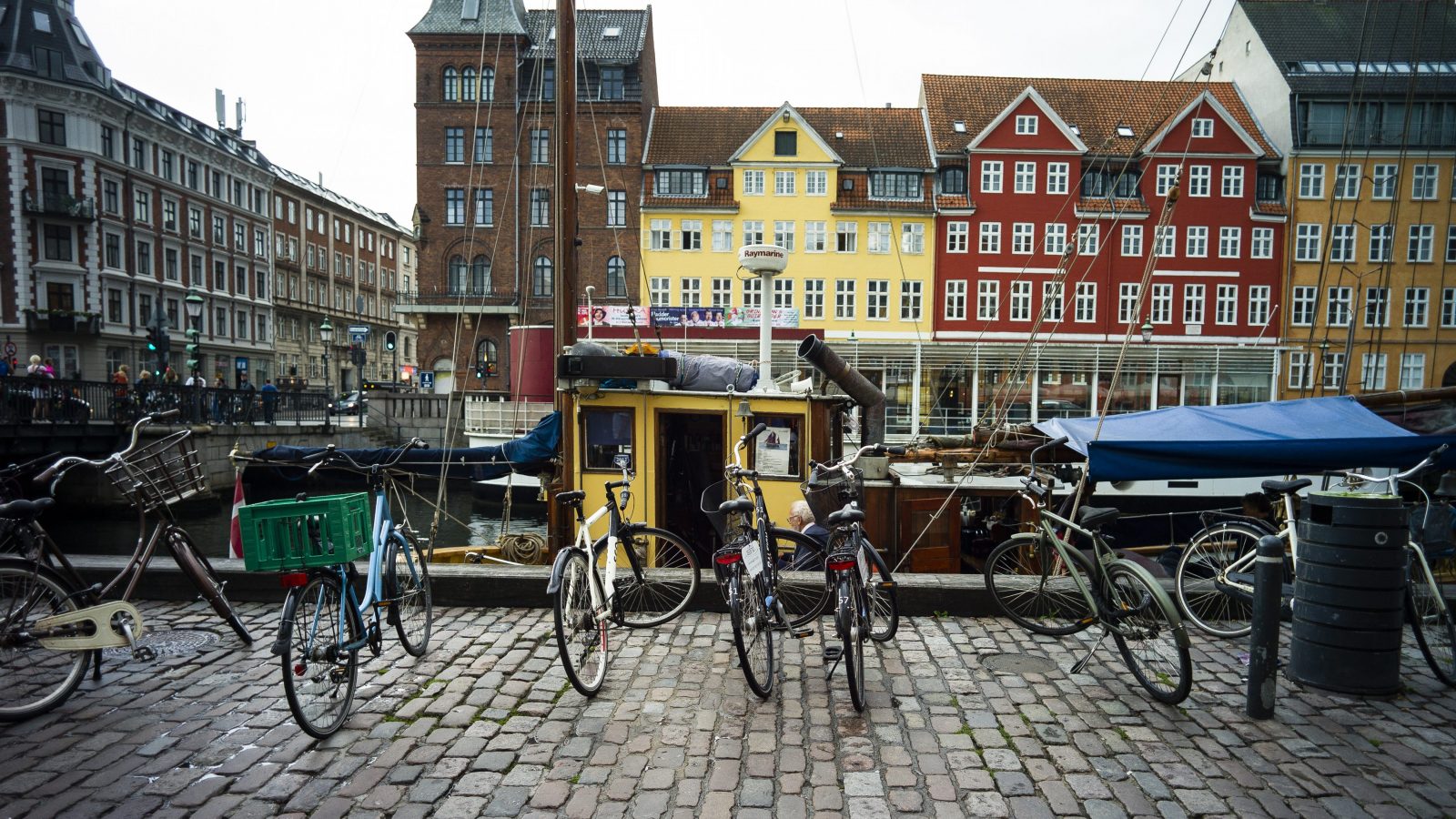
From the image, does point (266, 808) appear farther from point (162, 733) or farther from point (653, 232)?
point (653, 232)

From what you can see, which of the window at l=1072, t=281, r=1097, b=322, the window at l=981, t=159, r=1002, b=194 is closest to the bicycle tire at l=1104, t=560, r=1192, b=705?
the window at l=1072, t=281, r=1097, b=322

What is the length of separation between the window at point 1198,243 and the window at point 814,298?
53.3 feet

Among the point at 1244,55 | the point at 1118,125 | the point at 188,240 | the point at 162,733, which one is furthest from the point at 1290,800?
the point at 188,240

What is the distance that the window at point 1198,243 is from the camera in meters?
37.7

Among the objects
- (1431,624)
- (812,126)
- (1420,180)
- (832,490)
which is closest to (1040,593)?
(832,490)

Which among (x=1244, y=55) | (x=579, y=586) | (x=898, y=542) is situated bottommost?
(x=898, y=542)

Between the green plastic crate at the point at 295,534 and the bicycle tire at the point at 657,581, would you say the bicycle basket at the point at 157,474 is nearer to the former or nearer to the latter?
the green plastic crate at the point at 295,534

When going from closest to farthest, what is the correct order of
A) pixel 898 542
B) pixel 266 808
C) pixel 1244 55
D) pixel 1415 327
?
pixel 266 808 → pixel 898 542 → pixel 1415 327 → pixel 1244 55

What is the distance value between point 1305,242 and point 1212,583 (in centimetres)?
4006

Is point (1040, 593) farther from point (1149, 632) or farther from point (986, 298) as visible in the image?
point (986, 298)

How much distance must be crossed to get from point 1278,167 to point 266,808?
46.0 metres

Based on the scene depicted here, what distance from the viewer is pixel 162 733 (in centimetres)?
406

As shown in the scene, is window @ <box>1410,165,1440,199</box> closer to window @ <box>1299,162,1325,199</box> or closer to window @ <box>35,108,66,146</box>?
window @ <box>1299,162,1325,199</box>

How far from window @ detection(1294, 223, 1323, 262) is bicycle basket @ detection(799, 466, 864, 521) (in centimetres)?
4013
